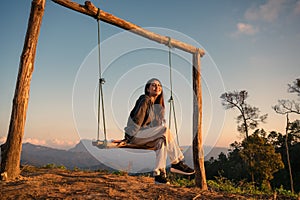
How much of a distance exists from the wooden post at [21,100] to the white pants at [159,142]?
175cm

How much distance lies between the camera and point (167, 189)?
4238mm

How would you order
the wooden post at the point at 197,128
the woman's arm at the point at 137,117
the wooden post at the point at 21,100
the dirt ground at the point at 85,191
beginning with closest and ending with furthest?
1. the dirt ground at the point at 85,191
2. the wooden post at the point at 21,100
3. the woman's arm at the point at 137,117
4. the wooden post at the point at 197,128

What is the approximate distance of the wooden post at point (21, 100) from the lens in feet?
13.7

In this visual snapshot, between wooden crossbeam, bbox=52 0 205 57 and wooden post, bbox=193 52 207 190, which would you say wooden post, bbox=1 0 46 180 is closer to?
wooden crossbeam, bbox=52 0 205 57

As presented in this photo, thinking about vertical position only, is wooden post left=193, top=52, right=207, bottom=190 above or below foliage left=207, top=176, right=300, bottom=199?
above

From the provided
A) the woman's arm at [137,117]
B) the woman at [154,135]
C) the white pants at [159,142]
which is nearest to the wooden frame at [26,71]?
the woman at [154,135]

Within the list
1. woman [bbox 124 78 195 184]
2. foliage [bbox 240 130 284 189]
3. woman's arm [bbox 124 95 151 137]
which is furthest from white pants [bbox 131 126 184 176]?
foliage [bbox 240 130 284 189]

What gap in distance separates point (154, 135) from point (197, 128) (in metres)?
1.53

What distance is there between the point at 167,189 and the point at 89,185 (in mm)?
1208

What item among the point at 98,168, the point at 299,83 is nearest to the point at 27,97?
the point at 98,168

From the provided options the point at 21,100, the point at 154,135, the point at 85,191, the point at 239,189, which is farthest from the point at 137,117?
the point at 239,189

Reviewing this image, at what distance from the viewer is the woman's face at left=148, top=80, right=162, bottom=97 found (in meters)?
5.13

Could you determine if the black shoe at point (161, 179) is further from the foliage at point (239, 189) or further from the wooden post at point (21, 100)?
the foliage at point (239, 189)

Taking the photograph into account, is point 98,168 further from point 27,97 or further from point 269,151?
point 269,151
